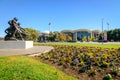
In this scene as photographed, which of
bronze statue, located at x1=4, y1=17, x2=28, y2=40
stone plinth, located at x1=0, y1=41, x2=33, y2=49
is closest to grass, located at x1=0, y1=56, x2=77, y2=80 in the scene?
stone plinth, located at x1=0, y1=41, x2=33, y2=49

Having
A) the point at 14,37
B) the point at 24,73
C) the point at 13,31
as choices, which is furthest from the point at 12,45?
the point at 24,73

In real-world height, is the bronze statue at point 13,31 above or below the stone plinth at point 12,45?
above

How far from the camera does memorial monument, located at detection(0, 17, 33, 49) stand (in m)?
20.6

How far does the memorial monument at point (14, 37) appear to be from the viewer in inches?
811

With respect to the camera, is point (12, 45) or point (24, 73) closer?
point (24, 73)

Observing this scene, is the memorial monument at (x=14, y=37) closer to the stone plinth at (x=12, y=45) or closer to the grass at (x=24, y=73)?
the stone plinth at (x=12, y=45)

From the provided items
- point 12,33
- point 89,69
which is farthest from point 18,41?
point 89,69

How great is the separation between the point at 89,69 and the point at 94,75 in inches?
29.1

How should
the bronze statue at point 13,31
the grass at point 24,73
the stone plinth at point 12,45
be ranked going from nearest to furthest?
the grass at point 24,73 → the stone plinth at point 12,45 → the bronze statue at point 13,31

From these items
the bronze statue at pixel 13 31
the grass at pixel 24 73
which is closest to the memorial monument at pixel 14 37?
the bronze statue at pixel 13 31

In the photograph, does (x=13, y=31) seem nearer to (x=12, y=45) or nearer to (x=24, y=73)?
(x=12, y=45)

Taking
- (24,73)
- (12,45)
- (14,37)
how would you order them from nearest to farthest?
1. (24,73)
2. (12,45)
3. (14,37)

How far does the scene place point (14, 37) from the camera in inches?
860

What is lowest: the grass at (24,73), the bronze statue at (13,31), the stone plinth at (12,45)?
the grass at (24,73)
